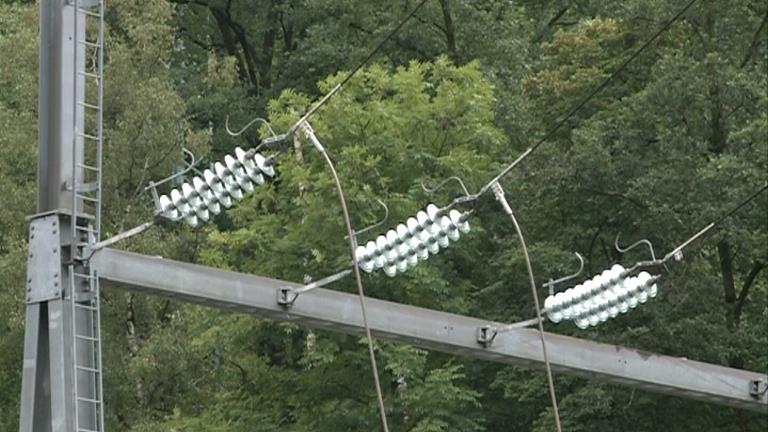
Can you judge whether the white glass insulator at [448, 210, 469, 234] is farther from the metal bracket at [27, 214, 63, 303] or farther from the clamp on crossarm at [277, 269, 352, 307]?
the metal bracket at [27, 214, 63, 303]

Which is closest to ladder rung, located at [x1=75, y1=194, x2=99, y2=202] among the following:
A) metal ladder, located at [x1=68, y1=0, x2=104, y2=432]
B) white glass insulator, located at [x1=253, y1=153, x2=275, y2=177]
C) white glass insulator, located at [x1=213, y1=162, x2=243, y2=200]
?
metal ladder, located at [x1=68, y1=0, x2=104, y2=432]

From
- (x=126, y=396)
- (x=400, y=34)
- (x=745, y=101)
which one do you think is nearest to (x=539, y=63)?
(x=400, y=34)

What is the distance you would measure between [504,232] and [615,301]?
64.5 feet

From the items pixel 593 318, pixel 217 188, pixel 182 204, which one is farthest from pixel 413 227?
pixel 182 204

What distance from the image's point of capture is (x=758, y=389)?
17828 mm

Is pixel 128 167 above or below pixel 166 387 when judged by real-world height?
above

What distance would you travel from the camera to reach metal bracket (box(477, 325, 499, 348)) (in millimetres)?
16891

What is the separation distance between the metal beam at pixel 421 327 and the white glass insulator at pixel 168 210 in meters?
0.34

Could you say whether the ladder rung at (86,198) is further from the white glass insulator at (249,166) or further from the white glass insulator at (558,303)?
the white glass insulator at (558,303)

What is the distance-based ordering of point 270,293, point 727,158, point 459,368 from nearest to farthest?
1. point 270,293
2. point 727,158
3. point 459,368

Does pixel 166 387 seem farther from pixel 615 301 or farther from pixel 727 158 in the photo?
pixel 615 301

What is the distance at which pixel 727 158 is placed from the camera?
3055cm

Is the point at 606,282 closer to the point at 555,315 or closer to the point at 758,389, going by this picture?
the point at 555,315

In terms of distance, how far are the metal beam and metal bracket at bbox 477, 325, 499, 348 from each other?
0.04 meters
